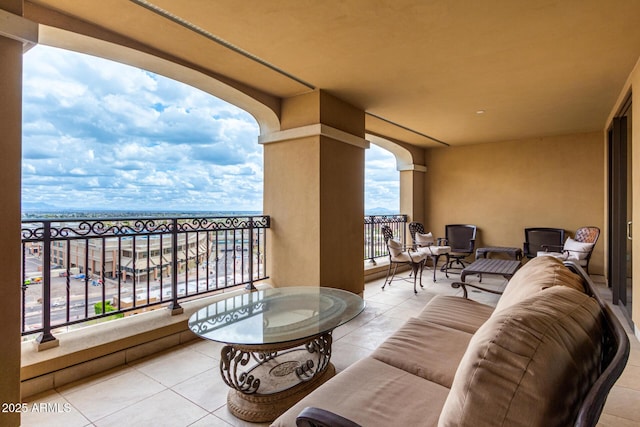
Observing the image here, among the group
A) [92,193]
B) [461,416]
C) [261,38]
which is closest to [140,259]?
[92,193]

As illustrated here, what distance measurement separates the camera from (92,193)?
12.3 feet

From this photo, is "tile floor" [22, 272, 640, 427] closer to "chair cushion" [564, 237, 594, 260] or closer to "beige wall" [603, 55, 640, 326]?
"beige wall" [603, 55, 640, 326]

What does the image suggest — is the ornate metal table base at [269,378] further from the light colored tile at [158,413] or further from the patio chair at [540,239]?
the patio chair at [540,239]

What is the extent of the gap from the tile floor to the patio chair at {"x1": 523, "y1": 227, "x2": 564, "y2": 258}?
3.05 metres

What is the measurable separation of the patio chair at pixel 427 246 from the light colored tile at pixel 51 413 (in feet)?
14.6

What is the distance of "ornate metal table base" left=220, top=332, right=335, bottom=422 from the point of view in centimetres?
183

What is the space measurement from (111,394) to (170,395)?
15.3 inches

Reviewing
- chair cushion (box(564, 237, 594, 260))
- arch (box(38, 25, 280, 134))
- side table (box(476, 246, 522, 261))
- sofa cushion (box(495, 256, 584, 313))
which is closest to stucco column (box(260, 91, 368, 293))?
arch (box(38, 25, 280, 134))

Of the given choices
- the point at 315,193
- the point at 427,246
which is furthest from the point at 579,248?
the point at 315,193

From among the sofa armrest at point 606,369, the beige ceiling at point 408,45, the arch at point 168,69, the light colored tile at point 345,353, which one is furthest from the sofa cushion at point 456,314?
the arch at point 168,69

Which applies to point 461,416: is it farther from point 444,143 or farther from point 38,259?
point 444,143

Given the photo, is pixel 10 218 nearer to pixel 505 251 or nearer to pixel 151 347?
pixel 151 347

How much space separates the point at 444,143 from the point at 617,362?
20.9 ft

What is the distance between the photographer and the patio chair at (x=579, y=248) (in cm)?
479
